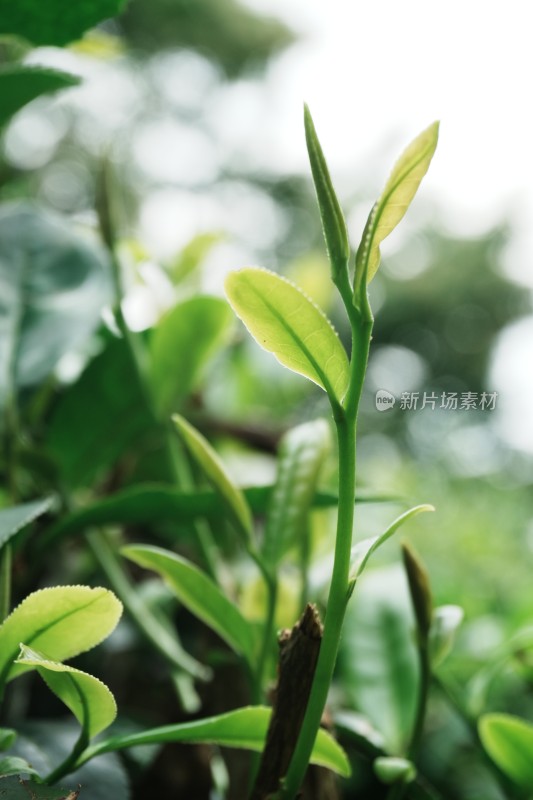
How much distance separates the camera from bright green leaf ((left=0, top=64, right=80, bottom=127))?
1.04ft

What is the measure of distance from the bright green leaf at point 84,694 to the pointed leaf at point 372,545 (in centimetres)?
9

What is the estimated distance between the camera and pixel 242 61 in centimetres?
570

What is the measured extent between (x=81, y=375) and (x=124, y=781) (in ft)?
0.85

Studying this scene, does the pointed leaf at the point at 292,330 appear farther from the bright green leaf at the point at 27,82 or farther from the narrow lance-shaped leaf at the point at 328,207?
the bright green leaf at the point at 27,82

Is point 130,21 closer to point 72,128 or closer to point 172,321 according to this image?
point 72,128

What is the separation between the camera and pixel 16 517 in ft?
Result: 0.94

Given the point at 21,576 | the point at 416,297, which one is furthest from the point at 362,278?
the point at 416,297

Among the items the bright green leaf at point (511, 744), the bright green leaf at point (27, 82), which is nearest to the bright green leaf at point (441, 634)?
the bright green leaf at point (511, 744)

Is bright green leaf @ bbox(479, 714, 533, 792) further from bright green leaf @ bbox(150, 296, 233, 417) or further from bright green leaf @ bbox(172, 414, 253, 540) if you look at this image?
bright green leaf @ bbox(150, 296, 233, 417)

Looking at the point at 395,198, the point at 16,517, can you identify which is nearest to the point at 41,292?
the point at 16,517

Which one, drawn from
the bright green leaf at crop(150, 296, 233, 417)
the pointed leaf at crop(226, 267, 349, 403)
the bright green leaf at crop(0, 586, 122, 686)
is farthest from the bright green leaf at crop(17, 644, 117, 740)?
the bright green leaf at crop(150, 296, 233, 417)

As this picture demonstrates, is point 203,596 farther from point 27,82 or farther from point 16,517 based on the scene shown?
point 27,82

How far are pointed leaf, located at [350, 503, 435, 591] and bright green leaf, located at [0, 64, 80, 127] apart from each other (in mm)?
244

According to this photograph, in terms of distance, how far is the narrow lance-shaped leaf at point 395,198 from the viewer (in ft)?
0.63
